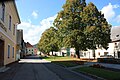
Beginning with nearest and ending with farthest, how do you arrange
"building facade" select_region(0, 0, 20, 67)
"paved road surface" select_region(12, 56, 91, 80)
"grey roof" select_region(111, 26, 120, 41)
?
"paved road surface" select_region(12, 56, 91, 80) → "building facade" select_region(0, 0, 20, 67) → "grey roof" select_region(111, 26, 120, 41)

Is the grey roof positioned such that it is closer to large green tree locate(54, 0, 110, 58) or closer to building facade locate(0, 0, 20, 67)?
large green tree locate(54, 0, 110, 58)

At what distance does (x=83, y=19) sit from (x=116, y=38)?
904 inches

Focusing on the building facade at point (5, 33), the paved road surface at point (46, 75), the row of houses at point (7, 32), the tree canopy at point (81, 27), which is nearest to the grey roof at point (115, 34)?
the tree canopy at point (81, 27)

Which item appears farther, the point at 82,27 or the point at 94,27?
the point at 82,27

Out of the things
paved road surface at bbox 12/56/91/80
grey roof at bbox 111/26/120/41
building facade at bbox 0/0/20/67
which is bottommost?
paved road surface at bbox 12/56/91/80

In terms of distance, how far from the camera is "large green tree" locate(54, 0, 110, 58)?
45.2 metres

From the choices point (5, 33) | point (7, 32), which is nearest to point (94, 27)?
point (7, 32)

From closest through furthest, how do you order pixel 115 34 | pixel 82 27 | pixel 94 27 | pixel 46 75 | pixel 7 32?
pixel 46 75 < pixel 7 32 < pixel 94 27 < pixel 82 27 < pixel 115 34

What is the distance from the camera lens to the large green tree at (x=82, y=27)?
45.2m

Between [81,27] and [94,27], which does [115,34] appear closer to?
[81,27]

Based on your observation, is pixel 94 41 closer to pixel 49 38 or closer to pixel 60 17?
pixel 60 17

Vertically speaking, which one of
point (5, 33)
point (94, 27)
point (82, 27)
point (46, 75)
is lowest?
point (46, 75)

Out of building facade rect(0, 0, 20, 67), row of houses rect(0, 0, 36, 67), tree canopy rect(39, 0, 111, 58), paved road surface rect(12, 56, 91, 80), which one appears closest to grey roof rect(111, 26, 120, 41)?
tree canopy rect(39, 0, 111, 58)

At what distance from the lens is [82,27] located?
47969mm
